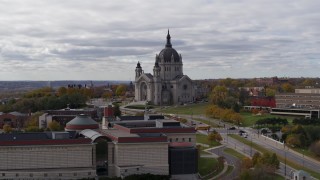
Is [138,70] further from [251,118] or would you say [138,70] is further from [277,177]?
[277,177]

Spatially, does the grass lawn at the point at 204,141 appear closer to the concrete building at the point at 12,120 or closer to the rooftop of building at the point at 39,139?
the rooftop of building at the point at 39,139

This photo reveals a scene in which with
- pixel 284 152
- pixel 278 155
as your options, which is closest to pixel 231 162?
pixel 278 155

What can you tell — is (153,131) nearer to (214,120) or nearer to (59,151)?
(59,151)

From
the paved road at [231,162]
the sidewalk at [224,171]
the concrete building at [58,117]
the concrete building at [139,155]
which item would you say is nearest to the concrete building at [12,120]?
the concrete building at [58,117]

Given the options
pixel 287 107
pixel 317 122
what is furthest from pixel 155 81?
pixel 317 122

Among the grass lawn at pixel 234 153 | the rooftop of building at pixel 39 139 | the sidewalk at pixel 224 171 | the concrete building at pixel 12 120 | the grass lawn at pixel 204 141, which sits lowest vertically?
the sidewalk at pixel 224 171
